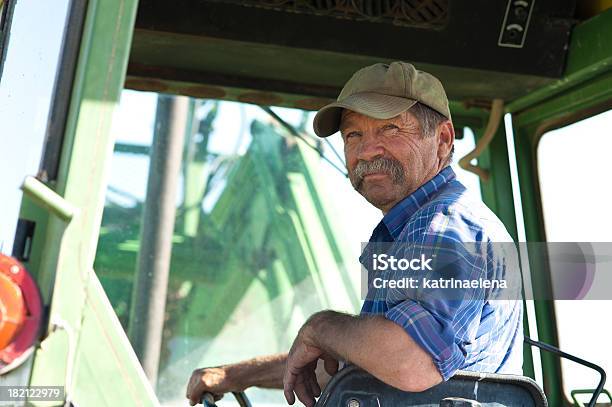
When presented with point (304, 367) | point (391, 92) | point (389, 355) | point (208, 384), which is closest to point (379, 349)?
point (389, 355)

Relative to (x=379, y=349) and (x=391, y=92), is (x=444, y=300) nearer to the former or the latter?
(x=379, y=349)

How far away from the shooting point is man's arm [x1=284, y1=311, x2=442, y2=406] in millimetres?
1760

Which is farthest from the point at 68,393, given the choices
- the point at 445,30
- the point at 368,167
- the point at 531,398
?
the point at 445,30

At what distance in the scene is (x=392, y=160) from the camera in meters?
2.27

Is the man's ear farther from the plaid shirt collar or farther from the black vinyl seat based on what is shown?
the black vinyl seat

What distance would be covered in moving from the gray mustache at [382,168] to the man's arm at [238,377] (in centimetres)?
53

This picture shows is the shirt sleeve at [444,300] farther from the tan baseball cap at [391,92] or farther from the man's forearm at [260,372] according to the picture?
the man's forearm at [260,372]

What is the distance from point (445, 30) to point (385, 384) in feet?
4.58

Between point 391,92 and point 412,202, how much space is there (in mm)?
290

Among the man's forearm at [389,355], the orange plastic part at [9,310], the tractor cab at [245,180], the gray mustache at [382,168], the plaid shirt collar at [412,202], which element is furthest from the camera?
the gray mustache at [382,168]

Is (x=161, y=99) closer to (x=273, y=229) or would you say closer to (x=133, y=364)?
(x=273, y=229)

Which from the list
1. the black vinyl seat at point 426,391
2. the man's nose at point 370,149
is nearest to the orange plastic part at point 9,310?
the black vinyl seat at point 426,391

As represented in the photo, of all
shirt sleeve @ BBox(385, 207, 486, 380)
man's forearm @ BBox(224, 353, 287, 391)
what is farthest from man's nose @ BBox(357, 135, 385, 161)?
man's forearm @ BBox(224, 353, 287, 391)

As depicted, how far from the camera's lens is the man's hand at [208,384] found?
2.51 metres
